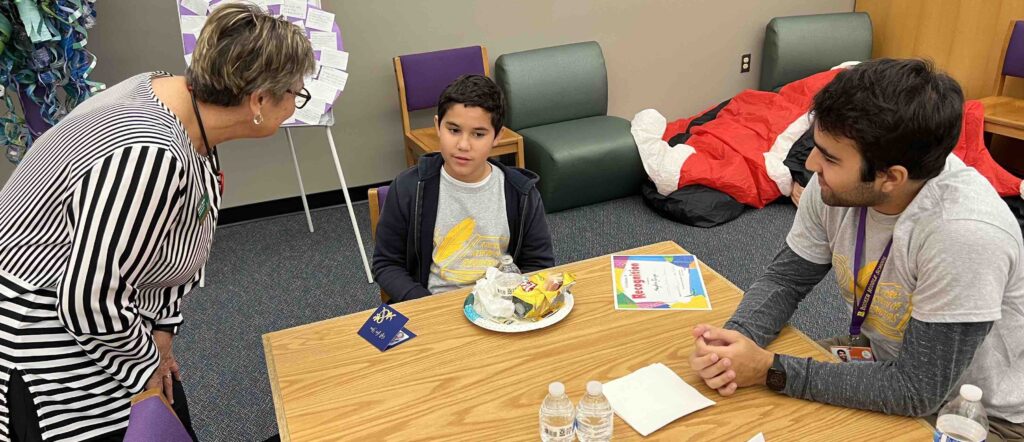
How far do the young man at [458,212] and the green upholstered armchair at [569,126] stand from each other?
1.79 m

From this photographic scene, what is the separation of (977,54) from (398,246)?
156 inches

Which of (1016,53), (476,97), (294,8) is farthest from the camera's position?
(1016,53)

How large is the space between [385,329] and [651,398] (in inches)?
22.3

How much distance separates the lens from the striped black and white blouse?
1084 mm

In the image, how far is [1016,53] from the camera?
12.3ft

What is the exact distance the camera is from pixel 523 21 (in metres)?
4.05

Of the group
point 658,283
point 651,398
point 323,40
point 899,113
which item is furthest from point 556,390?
point 323,40

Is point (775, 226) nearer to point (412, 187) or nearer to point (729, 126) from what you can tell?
point (729, 126)

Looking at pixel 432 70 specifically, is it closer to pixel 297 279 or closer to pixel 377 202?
pixel 297 279

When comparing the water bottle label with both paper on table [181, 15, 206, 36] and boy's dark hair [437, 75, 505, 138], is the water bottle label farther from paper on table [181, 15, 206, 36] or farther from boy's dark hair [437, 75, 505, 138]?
paper on table [181, 15, 206, 36]

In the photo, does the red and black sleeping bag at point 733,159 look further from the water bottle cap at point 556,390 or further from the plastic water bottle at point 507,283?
the water bottle cap at point 556,390

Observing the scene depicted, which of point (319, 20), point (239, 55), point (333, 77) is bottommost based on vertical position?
point (333, 77)

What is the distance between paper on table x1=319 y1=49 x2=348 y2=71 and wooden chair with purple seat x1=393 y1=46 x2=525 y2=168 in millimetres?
594

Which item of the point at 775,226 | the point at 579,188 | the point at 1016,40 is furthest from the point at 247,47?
the point at 1016,40
